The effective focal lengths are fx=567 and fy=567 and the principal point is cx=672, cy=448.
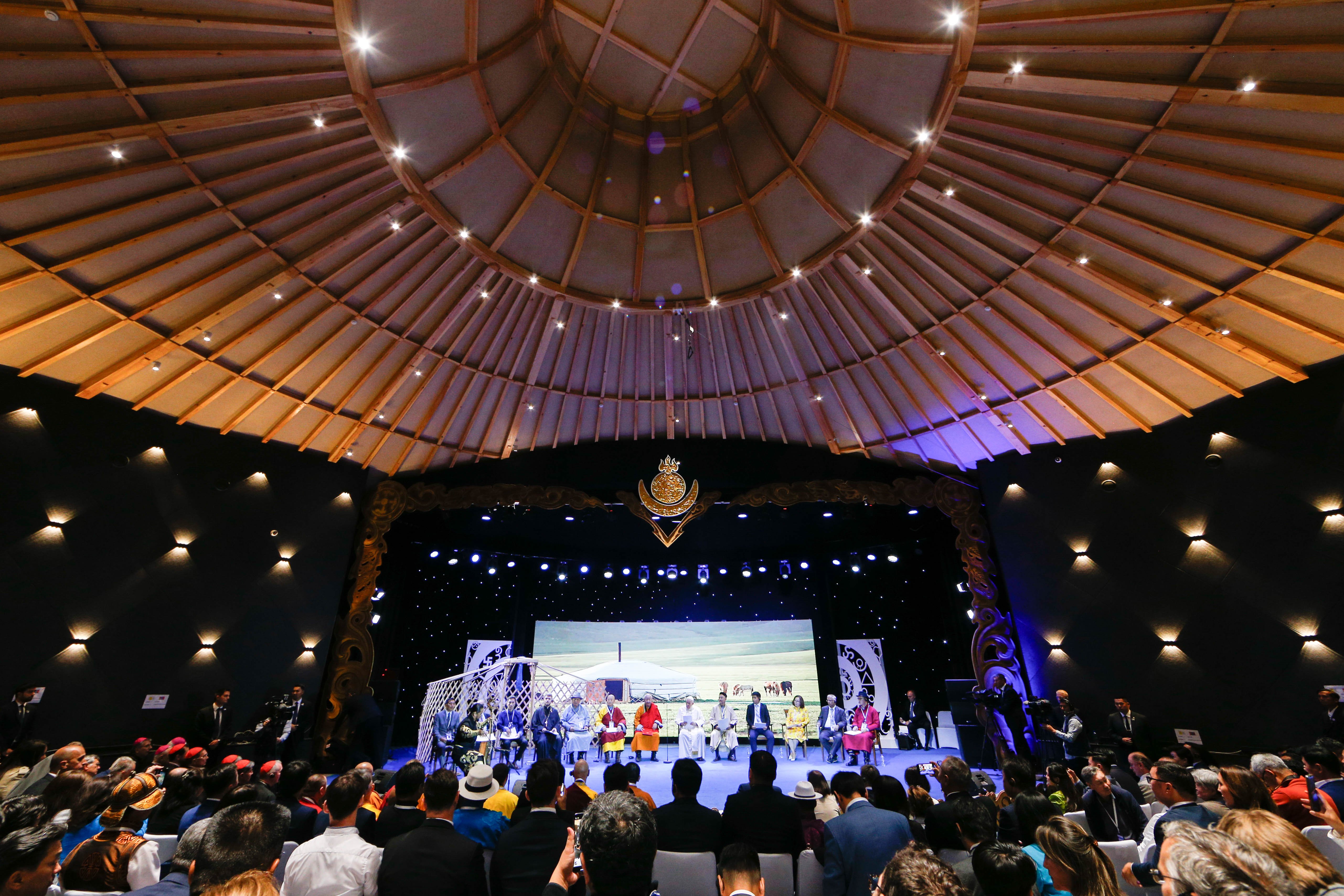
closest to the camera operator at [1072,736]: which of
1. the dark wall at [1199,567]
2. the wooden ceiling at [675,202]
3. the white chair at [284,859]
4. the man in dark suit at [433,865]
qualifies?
the dark wall at [1199,567]

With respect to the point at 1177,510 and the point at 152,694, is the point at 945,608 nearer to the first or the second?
the point at 1177,510

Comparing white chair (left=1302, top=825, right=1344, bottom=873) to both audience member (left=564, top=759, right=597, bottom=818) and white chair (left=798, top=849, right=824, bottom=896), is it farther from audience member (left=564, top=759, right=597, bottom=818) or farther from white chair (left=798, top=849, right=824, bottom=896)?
audience member (left=564, top=759, right=597, bottom=818)

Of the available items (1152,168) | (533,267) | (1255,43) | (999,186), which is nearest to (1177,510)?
(1152,168)

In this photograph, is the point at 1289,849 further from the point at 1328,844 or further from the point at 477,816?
the point at 477,816

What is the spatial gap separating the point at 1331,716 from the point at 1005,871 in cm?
Result: 947

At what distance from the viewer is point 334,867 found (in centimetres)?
291

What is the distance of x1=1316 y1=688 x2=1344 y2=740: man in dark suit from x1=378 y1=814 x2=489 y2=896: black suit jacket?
34.6ft

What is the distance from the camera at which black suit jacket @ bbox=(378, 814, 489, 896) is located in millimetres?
2656

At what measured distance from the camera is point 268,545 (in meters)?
10.9

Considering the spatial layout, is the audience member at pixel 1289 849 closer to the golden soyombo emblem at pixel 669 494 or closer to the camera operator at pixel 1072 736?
the camera operator at pixel 1072 736

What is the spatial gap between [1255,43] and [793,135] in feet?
15.0

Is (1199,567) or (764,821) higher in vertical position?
(1199,567)

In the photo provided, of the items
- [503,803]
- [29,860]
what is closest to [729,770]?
[503,803]

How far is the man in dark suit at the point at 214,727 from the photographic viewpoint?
29.3 ft
